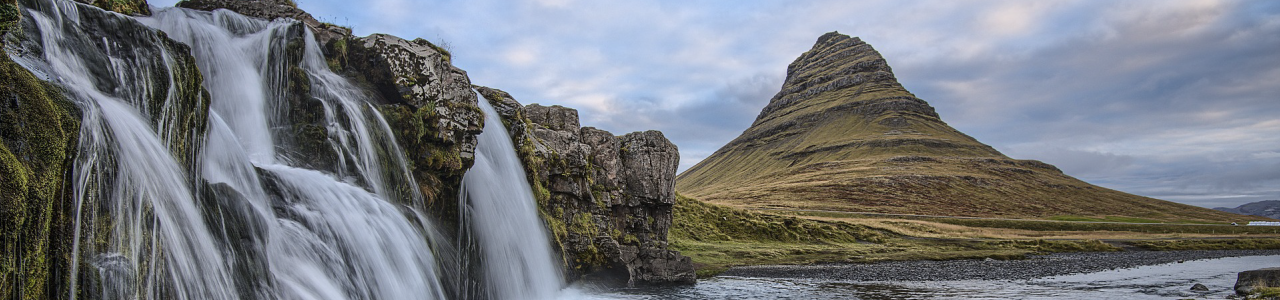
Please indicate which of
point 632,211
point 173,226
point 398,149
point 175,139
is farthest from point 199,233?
point 632,211

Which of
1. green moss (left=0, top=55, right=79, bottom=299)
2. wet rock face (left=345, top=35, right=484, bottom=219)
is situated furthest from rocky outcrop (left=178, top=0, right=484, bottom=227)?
green moss (left=0, top=55, right=79, bottom=299)

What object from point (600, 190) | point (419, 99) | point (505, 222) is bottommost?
point (505, 222)

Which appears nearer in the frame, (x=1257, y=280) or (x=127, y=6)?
(x=127, y=6)

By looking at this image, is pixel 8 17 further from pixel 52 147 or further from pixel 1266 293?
pixel 1266 293

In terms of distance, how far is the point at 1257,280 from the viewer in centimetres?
2938

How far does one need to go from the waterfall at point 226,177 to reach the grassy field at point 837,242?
2820 centimetres

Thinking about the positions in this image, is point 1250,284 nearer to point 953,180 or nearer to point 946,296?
point 946,296

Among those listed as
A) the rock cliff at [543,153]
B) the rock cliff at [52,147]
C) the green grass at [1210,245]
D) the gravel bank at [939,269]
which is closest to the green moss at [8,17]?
the rock cliff at [52,147]

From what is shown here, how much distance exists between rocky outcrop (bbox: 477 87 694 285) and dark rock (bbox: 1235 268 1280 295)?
84.5 ft

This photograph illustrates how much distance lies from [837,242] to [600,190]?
5232 cm

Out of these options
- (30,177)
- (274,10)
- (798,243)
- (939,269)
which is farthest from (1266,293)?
(798,243)

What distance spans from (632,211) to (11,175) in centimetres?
3256

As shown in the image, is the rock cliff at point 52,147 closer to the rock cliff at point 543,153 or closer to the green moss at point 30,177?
the green moss at point 30,177

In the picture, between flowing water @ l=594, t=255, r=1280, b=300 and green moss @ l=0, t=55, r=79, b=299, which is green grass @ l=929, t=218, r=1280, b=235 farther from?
green moss @ l=0, t=55, r=79, b=299
